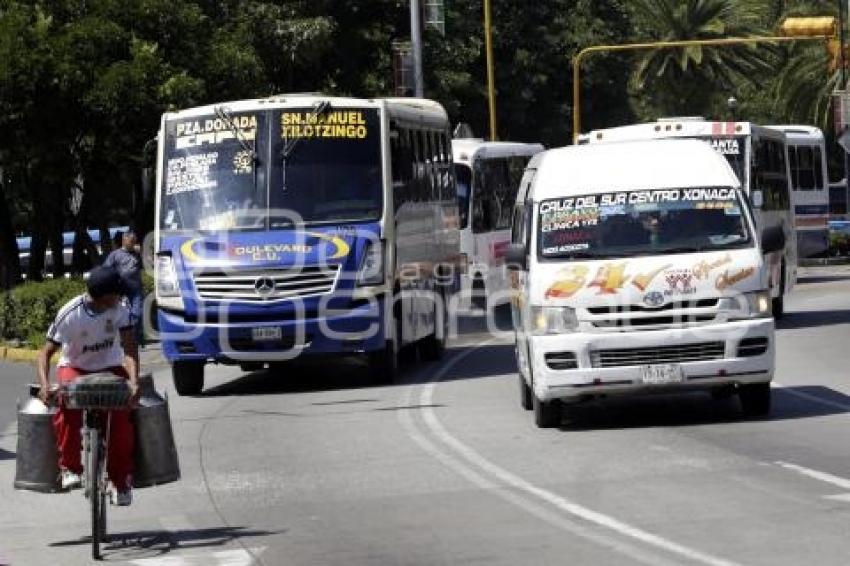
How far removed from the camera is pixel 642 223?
16.9 metres

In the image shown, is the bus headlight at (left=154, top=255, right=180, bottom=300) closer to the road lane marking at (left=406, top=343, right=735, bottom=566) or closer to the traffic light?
the road lane marking at (left=406, top=343, right=735, bottom=566)

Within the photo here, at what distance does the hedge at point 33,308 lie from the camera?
29781 millimetres

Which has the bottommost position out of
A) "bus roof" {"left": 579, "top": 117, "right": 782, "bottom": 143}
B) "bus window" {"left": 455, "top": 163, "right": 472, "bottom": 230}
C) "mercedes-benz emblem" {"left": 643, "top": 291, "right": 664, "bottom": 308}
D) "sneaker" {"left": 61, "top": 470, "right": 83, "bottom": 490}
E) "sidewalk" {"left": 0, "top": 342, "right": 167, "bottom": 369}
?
"sneaker" {"left": 61, "top": 470, "right": 83, "bottom": 490}

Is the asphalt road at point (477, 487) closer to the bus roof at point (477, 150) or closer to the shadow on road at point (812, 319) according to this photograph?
the shadow on road at point (812, 319)

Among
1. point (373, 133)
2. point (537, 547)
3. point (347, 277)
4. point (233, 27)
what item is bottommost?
point (537, 547)

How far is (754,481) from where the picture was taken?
12.8 m

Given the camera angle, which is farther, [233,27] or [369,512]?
[233,27]

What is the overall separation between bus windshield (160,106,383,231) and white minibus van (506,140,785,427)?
4.84m

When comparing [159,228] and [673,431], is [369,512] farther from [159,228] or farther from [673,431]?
[159,228]

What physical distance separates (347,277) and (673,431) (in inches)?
249

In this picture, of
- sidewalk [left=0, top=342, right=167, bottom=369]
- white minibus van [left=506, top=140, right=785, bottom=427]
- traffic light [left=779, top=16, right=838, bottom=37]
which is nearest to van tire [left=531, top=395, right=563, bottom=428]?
white minibus van [left=506, top=140, right=785, bottom=427]

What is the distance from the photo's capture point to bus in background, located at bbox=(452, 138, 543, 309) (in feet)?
115

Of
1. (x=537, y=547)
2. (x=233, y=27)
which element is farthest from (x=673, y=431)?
(x=233, y=27)

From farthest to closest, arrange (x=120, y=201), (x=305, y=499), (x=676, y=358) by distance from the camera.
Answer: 1. (x=120, y=201)
2. (x=676, y=358)
3. (x=305, y=499)
